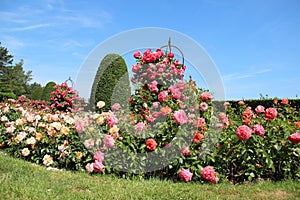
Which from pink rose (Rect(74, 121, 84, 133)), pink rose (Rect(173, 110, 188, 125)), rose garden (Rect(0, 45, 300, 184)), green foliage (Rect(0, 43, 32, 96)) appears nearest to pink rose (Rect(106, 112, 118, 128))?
rose garden (Rect(0, 45, 300, 184))

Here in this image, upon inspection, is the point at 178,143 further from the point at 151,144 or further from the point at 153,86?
the point at 153,86

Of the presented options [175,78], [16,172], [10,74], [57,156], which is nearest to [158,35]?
[175,78]

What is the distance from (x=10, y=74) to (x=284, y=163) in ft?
129

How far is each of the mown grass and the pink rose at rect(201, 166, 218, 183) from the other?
0.26ft

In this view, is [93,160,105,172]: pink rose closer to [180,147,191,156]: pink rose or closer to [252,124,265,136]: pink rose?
[180,147,191,156]: pink rose

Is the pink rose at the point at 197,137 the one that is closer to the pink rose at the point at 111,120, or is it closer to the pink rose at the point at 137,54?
the pink rose at the point at 111,120

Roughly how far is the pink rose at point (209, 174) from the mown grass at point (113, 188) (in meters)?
0.08

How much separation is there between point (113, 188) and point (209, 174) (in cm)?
107

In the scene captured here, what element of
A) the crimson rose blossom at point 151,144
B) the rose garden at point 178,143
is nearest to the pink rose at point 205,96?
the rose garden at point 178,143

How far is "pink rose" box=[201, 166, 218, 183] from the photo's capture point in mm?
3199

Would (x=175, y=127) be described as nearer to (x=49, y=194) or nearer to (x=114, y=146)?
(x=114, y=146)

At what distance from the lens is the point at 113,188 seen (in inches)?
113

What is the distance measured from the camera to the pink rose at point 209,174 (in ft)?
10.5

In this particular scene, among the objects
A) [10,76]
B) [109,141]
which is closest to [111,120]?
[109,141]
